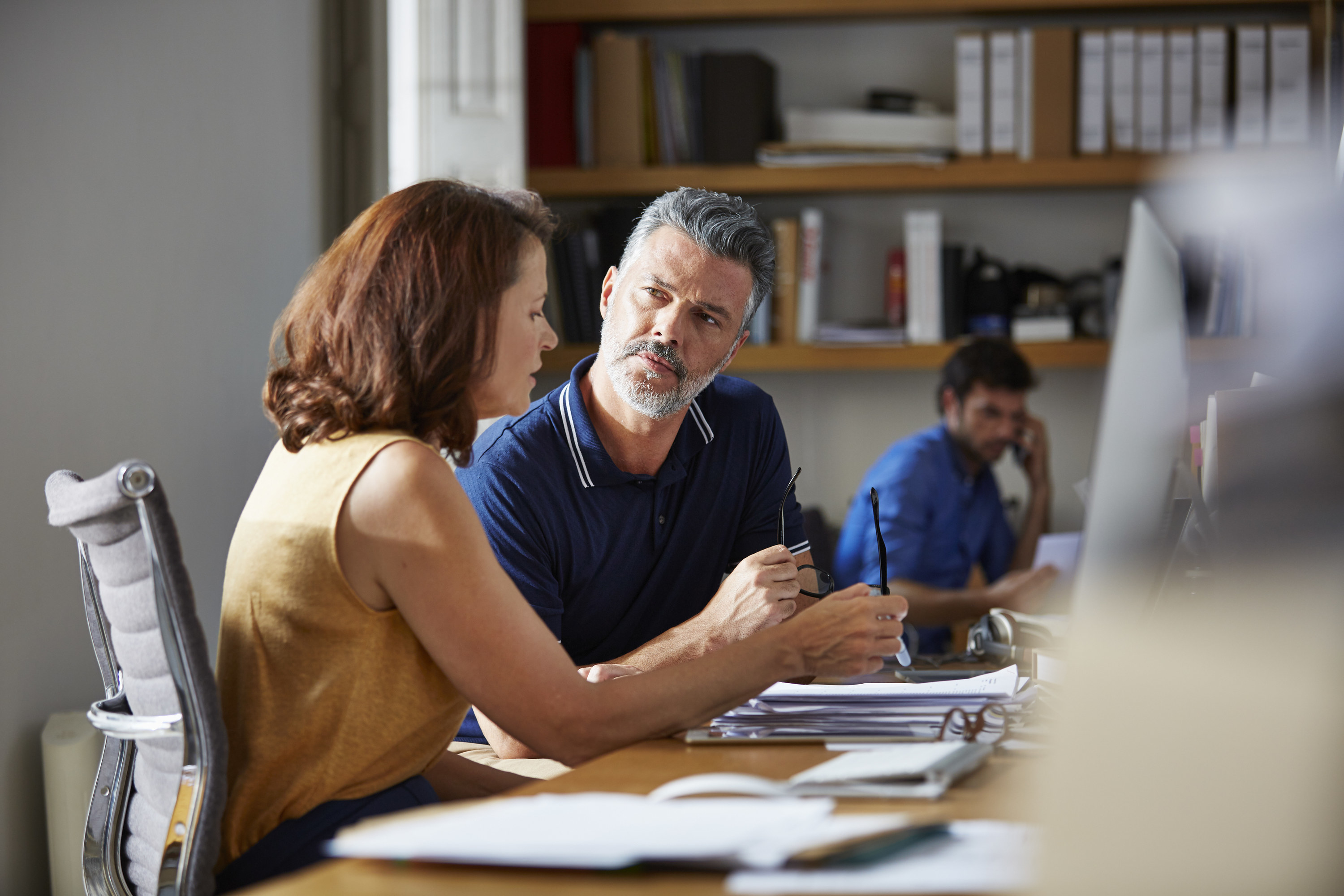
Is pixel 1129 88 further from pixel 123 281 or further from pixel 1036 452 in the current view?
pixel 123 281

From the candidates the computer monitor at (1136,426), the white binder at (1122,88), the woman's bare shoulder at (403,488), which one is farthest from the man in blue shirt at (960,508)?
the computer monitor at (1136,426)

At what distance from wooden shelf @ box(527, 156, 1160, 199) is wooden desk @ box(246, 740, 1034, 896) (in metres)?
2.57

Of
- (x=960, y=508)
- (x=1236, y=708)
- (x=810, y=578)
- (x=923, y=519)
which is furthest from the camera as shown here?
(x=960, y=508)

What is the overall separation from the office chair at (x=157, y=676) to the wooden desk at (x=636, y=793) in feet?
0.64

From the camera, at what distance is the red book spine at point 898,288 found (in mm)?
3459

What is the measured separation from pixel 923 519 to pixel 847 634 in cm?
198

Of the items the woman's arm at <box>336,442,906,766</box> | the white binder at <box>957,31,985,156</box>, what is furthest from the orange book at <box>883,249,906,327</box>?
the woman's arm at <box>336,442,906,766</box>

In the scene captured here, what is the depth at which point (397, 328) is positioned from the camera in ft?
3.55

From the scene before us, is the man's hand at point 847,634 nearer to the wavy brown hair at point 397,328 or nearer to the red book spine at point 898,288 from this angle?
the wavy brown hair at point 397,328

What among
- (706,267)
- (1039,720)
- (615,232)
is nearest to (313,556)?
(1039,720)

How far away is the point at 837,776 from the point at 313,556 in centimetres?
47

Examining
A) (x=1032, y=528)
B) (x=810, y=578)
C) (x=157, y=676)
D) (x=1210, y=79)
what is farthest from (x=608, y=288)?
(x=1210, y=79)

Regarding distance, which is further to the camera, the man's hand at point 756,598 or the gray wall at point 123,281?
the gray wall at point 123,281

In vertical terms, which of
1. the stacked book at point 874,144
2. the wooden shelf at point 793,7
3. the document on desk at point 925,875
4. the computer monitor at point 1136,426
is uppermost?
the wooden shelf at point 793,7
